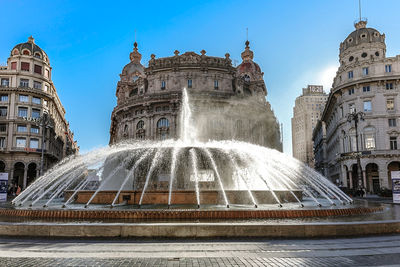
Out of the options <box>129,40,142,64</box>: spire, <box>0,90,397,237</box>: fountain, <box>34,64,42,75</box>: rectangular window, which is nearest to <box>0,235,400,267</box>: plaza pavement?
<box>0,90,397,237</box>: fountain

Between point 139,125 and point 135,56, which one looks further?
point 135,56

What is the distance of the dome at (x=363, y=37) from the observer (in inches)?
2069

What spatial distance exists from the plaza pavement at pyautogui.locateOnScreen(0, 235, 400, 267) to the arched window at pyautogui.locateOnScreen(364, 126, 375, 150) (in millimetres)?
44226

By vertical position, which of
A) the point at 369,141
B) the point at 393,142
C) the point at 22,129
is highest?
the point at 22,129

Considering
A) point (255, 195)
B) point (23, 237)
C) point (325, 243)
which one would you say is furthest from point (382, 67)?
point (23, 237)

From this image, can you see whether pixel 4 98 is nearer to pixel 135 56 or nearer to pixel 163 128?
pixel 163 128

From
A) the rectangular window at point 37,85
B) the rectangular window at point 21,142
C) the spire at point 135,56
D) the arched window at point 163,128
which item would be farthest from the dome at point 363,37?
the rectangular window at point 21,142

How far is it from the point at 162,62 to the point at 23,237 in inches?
1922

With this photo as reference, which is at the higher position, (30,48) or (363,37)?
(30,48)

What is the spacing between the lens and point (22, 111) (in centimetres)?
5684

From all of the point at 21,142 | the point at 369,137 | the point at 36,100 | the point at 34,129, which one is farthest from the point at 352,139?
the point at 21,142

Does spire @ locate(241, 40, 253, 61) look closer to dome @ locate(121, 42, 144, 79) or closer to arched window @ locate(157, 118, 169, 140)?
dome @ locate(121, 42, 144, 79)

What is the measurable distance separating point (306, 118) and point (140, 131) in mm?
116539

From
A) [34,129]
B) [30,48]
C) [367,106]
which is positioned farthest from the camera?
[30,48]
